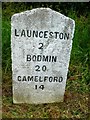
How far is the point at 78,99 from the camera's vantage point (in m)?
4.38

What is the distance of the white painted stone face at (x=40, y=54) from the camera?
3.76 metres

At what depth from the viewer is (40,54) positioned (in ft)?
12.9

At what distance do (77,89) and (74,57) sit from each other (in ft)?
1.78

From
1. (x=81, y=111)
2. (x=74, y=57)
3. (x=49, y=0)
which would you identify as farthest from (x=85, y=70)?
(x=49, y=0)

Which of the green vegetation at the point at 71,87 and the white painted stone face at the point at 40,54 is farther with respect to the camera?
the green vegetation at the point at 71,87

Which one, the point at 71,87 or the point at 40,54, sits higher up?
the point at 40,54

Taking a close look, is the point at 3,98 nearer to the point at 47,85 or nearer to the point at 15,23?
the point at 47,85

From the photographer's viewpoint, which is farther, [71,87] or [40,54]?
[71,87]

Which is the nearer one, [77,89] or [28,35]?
[28,35]

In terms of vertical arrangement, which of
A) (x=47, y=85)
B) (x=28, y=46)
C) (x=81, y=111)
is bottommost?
(x=81, y=111)

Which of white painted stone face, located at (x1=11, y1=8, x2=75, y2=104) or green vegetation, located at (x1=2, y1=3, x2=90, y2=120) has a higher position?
white painted stone face, located at (x1=11, y1=8, x2=75, y2=104)

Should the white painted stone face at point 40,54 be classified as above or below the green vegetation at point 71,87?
above

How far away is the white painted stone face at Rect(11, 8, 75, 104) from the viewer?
12.3 ft

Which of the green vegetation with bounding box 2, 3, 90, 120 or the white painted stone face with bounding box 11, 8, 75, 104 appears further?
the green vegetation with bounding box 2, 3, 90, 120
